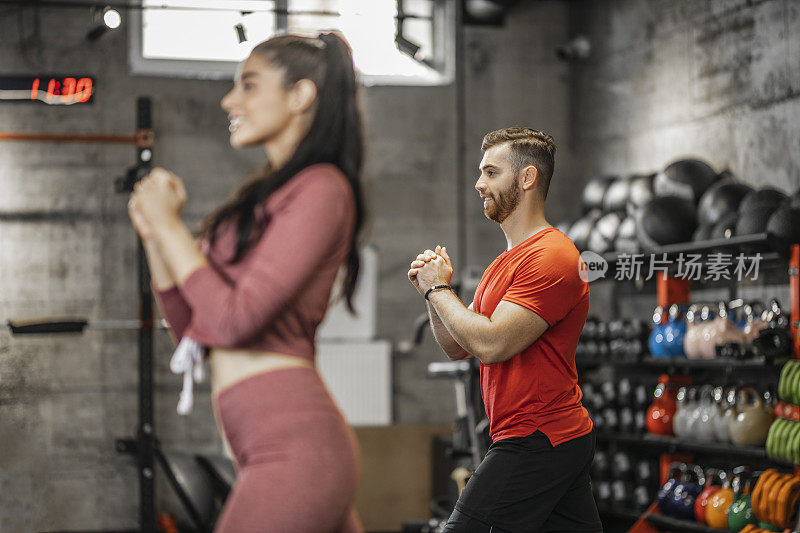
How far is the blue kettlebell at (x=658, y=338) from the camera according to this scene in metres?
5.60

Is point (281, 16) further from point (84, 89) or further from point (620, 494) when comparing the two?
point (620, 494)

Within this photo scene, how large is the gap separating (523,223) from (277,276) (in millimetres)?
1223

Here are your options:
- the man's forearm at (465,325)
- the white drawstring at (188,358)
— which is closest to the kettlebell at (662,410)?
the man's forearm at (465,325)

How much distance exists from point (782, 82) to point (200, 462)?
4.28 m

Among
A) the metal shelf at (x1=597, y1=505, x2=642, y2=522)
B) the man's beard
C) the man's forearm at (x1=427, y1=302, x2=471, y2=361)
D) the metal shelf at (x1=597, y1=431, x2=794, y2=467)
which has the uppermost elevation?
the man's beard

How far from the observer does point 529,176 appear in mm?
2363

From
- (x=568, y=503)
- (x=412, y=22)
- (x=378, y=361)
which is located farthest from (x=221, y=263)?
(x=412, y=22)

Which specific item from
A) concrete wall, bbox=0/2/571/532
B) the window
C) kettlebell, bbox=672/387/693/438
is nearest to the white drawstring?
kettlebell, bbox=672/387/693/438

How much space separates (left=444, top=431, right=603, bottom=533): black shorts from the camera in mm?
2260

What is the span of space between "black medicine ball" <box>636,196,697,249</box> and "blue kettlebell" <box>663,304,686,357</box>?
404 mm

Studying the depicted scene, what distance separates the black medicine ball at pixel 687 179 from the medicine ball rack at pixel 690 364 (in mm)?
362

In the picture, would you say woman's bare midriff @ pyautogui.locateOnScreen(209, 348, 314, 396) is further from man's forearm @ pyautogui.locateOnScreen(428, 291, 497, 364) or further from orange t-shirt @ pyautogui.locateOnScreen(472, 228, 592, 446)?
orange t-shirt @ pyautogui.locateOnScreen(472, 228, 592, 446)

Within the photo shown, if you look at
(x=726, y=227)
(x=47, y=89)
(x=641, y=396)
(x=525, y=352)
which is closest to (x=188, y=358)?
(x=525, y=352)

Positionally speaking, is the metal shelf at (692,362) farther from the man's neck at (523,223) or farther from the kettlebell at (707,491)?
the man's neck at (523,223)
